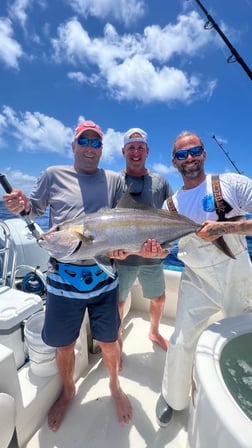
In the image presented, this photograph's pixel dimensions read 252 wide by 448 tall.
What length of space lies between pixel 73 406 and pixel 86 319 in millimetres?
769

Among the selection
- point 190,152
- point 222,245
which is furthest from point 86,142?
point 222,245

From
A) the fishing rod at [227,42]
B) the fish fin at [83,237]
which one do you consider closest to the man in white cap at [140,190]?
the fish fin at [83,237]

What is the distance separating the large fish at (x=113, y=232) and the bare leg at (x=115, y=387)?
789 millimetres

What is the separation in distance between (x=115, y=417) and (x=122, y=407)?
0.09m

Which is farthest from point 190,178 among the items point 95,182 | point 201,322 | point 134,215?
point 201,322

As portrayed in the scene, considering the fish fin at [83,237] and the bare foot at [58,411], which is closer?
the fish fin at [83,237]

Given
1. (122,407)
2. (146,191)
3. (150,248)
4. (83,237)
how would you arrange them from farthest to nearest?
(146,191) → (122,407) → (150,248) → (83,237)

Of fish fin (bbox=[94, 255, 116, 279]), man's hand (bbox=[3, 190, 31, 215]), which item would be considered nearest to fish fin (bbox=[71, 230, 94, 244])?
fish fin (bbox=[94, 255, 116, 279])

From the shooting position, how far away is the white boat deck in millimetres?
1929

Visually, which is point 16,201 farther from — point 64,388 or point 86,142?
point 64,388

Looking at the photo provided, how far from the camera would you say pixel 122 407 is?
2.14 m

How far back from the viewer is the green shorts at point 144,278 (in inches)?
104

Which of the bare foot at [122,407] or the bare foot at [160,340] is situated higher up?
the bare foot at [160,340]

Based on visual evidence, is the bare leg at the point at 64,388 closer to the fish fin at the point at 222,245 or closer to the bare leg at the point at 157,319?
the bare leg at the point at 157,319
